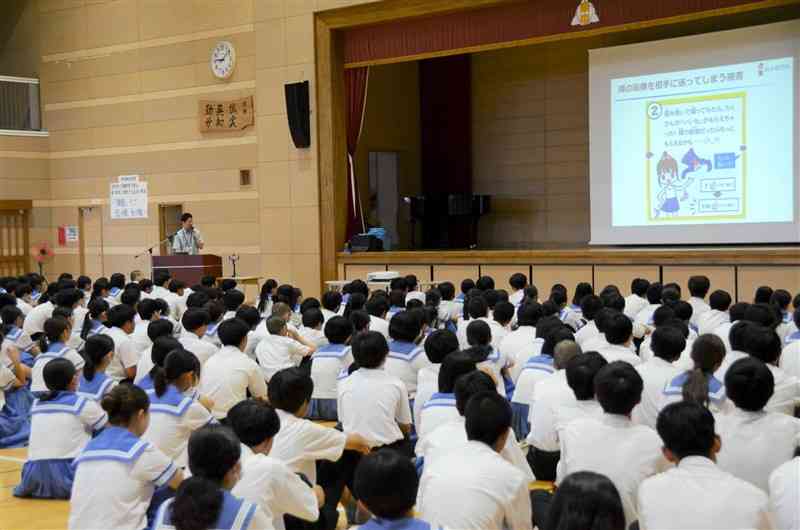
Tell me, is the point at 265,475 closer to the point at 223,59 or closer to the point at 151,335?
the point at 151,335

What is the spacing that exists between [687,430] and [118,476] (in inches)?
73.9

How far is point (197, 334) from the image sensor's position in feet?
19.1

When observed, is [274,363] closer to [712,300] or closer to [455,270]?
[712,300]

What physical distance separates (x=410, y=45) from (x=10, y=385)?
685cm

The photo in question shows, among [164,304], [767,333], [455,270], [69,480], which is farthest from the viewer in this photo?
[455,270]

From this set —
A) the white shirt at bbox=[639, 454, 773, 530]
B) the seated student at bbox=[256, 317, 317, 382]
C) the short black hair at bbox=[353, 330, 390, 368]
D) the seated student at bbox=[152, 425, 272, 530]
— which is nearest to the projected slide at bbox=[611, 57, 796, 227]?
the seated student at bbox=[256, 317, 317, 382]

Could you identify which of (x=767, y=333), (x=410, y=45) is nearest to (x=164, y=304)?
(x=767, y=333)

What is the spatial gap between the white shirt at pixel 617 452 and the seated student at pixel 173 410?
1.70 meters

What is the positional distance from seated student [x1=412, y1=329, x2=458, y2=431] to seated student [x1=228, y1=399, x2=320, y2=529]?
4.16 ft

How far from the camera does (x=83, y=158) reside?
14.1 meters

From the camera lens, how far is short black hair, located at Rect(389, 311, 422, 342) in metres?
4.91

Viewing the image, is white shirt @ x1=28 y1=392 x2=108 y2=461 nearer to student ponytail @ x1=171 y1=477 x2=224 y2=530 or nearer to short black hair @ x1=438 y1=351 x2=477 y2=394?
short black hair @ x1=438 y1=351 x2=477 y2=394

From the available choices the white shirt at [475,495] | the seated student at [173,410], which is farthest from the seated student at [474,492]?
the seated student at [173,410]

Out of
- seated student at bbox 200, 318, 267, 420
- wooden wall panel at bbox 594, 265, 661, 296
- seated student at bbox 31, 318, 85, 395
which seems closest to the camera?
seated student at bbox 200, 318, 267, 420
